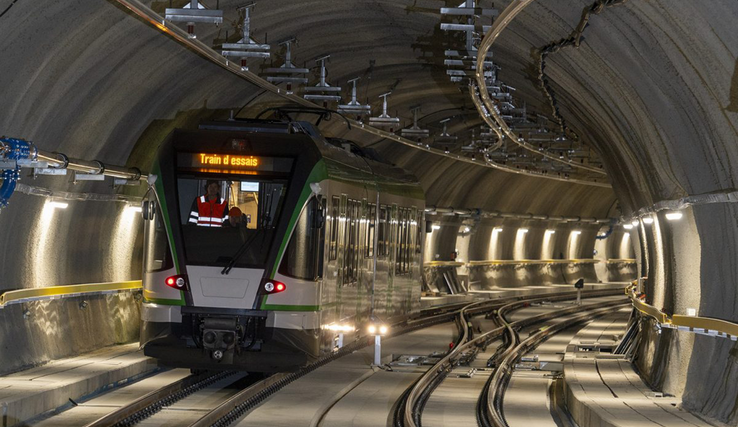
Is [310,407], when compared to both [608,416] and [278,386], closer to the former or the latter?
[278,386]

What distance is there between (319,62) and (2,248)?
9.57 meters

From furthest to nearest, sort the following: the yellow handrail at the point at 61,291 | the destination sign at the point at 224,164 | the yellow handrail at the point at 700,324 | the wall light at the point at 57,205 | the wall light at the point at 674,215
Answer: the wall light at the point at 57,205 < the yellow handrail at the point at 61,291 < the destination sign at the point at 224,164 < the wall light at the point at 674,215 < the yellow handrail at the point at 700,324

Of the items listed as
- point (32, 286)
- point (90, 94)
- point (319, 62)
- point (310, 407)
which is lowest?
point (310, 407)

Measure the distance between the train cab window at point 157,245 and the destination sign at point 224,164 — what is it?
65 cm

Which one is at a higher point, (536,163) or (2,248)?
(536,163)

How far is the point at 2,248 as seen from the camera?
16562mm

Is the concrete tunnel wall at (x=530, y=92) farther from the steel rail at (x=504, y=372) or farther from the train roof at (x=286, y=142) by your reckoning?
the steel rail at (x=504, y=372)

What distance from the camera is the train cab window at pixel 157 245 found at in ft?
52.2

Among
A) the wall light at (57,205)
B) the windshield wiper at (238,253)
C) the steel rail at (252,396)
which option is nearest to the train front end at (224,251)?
the windshield wiper at (238,253)

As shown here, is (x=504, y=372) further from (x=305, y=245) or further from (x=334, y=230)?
(x=305, y=245)

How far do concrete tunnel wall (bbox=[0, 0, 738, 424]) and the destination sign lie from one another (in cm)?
194

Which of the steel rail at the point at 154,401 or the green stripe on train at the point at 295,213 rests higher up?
the green stripe on train at the point at 295,213

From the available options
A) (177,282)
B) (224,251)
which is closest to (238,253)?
(224,251)

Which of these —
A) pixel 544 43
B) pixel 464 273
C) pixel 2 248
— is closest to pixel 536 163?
pixel 464 273
